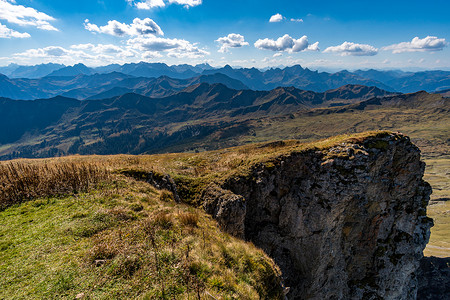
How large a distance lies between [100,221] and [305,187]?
2625cm

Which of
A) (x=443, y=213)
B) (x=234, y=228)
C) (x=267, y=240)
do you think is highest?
(x=234, y=228)

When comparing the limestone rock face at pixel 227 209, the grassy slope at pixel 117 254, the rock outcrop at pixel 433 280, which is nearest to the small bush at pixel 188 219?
the grassy slope at pixel 117 254

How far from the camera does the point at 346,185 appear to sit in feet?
95.3

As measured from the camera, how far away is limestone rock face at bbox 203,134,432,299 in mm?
28891

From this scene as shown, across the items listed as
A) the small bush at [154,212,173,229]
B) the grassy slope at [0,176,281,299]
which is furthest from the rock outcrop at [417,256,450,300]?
the small bush at [154,212,173,229]

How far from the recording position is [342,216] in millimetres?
30312

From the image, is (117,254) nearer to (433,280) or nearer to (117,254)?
(117,254)

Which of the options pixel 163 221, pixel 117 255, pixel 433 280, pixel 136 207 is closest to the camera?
pixel 117 255

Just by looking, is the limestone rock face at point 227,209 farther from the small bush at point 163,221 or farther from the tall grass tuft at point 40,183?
the tall grass tuft at point 40,183

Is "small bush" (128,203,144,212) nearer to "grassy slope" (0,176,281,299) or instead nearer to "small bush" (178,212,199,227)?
"grassy slope" (0,176,281,299)

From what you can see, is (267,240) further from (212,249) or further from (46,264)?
(46,264)

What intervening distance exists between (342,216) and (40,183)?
34.8 m

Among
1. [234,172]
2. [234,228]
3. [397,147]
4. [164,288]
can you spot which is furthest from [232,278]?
[397,147]

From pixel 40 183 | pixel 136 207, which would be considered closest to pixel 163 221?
pixel 136 207
